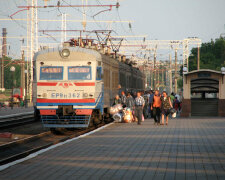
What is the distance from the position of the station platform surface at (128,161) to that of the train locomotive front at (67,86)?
4.90 metres

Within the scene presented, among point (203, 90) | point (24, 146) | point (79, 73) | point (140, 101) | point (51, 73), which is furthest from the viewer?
point (203, 90)

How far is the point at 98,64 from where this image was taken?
21641mm

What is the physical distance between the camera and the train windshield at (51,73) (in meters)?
21.0

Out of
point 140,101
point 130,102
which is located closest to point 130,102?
point 130,102

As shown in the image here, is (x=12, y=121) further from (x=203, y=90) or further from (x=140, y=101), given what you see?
(x=203, y=90)

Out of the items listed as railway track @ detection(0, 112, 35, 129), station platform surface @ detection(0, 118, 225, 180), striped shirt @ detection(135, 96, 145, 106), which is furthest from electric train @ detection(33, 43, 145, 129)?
railway track @ detection(0, 112, 35, 129)

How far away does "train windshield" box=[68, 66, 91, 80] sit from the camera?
20922mm

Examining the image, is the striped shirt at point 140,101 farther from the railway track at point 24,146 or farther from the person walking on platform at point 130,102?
the railway track at point 24,146

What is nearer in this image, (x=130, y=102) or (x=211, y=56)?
(x=130, y=102)

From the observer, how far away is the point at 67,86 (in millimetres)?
20703

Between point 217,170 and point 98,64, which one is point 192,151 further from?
point 98,64

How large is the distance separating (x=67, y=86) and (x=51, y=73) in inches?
39.4

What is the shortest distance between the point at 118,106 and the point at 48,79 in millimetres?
5717

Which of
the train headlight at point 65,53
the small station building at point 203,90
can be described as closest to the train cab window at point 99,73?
the train headlight at point 65,53
